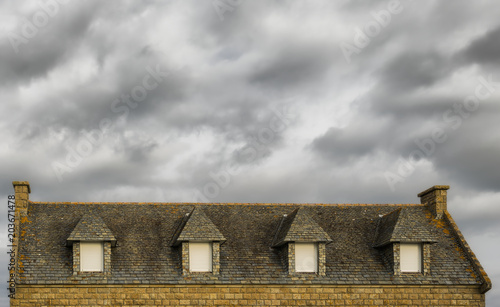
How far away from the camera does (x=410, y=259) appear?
32.8 meters

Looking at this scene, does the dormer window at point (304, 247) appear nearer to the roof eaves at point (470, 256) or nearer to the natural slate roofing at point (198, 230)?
the natural slate roofing at point (198, 230)

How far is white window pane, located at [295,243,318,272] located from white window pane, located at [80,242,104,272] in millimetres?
9328

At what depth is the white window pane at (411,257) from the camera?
107ft

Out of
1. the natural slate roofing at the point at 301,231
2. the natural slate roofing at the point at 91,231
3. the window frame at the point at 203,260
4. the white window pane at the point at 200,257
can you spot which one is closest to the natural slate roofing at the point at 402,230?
the natural slate roofing at the point at 301,231

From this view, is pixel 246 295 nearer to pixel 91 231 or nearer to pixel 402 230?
pixel 91 231

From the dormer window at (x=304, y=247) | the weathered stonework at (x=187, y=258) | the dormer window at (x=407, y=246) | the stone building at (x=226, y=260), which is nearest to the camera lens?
the stone building at (x=226, y=260)

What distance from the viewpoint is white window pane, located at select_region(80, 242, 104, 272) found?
101ft

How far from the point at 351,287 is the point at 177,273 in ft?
27.3

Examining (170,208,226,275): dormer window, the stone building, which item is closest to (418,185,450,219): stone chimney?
the stone building

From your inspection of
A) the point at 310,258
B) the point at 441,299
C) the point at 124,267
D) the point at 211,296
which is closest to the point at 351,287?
the point at 310,258

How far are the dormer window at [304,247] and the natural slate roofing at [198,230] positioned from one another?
323 centimetres

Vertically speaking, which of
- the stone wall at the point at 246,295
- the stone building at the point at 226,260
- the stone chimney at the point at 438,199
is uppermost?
the stone chimney at the point at 438,199

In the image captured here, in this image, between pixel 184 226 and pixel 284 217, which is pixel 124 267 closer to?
pixel 184 226

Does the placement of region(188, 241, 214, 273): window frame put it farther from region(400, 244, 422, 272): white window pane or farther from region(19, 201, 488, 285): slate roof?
region(400, 244, 422, 272): white window pane
